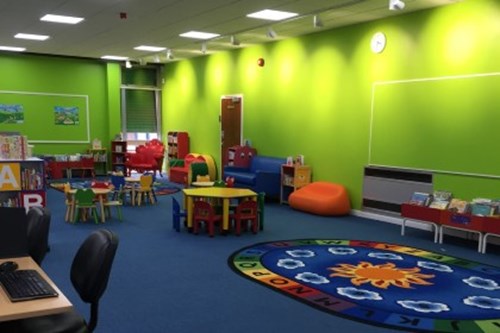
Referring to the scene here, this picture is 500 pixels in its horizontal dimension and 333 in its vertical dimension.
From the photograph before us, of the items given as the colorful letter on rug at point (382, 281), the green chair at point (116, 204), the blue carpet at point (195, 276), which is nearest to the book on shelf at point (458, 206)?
the blue carpet at point (195, 276)

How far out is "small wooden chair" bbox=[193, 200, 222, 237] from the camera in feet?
23.3

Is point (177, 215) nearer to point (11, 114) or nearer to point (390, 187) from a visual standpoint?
point (390, 187)

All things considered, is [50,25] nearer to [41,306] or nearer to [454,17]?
[454,17]

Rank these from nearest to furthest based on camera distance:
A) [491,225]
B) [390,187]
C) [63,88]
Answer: [491,225] < [390,187] < [63,88]

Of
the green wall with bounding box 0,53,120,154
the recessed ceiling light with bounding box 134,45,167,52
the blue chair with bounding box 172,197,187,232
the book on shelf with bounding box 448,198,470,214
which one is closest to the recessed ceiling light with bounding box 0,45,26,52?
the green wall with bounding box 0,53,120,154

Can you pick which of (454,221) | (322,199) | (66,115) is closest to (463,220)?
(454,221)

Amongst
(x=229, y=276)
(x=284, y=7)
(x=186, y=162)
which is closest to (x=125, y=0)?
(x=284, y=7)

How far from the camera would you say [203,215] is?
718 cm

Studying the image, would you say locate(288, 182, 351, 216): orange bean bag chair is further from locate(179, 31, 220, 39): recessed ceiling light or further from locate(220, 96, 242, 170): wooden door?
locate(179, 31, 220, 39): recessed ceiling light

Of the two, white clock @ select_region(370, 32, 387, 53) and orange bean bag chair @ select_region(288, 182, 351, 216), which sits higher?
white clock @ select_region(370, 32, 387, 53)

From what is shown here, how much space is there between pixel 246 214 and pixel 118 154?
8.29m

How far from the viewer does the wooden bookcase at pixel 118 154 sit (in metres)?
14.3

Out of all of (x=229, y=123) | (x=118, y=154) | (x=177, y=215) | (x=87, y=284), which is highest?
(x=229, y=123)

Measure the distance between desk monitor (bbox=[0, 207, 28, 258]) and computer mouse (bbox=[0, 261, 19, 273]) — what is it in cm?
21
